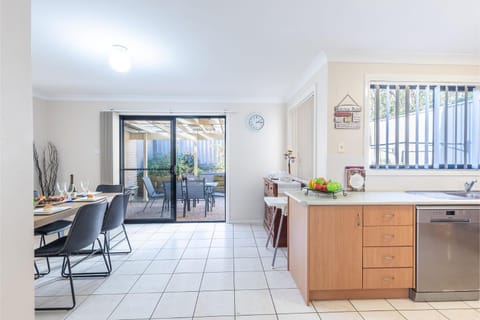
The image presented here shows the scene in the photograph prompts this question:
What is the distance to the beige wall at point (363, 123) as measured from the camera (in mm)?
2645

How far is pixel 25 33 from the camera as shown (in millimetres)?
842

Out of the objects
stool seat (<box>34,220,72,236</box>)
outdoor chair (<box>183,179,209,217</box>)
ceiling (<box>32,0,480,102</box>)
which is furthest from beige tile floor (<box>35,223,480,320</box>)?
ceiling (<box>32,0,480,102</box>)

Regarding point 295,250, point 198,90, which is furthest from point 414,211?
point 198,90

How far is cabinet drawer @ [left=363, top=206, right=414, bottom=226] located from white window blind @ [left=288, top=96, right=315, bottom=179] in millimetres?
1336

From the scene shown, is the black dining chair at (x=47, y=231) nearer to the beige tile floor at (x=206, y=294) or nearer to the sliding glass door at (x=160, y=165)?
the beige tile floor at (x=206, y=294)

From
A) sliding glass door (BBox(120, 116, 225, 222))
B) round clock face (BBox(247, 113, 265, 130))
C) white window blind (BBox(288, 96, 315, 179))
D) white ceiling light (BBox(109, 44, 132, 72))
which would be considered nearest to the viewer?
white ceiling light (BBox(109, 44, 132, 72))

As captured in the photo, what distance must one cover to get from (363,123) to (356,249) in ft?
4.55

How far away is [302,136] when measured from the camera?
12.8 ft

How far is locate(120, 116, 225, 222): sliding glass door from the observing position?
4.61m

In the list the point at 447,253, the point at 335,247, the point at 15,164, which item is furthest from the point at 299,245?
the point at 15,164

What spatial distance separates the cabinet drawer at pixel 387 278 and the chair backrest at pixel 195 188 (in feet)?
11.1

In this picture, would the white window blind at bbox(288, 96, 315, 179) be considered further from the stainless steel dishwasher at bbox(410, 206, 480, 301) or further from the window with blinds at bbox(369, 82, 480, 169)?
the stainless steel dishwasher at bbox(410, 206, 480, 301)

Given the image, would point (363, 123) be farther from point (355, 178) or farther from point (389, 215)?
point (389, 215)

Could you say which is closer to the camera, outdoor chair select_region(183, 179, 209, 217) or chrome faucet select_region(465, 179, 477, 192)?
chrome faucet select_region(465, 179, 477, 192)
